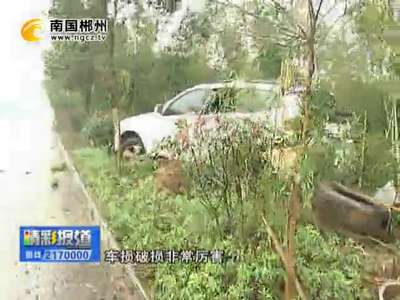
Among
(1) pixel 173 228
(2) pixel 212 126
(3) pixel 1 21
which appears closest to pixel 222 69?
(2) pixel 212 126

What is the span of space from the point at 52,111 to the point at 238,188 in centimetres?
48

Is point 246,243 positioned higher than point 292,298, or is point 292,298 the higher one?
point 246,243

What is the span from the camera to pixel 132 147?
179 centimetres

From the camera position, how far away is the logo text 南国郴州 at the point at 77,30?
1.73 meters

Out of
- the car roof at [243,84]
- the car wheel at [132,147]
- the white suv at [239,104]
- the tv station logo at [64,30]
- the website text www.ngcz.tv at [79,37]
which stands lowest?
the car wheel at [132,147]

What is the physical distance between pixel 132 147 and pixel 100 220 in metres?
0.19

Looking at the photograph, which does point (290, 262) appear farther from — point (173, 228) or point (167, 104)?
point (167, 104)

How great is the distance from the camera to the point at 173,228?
5.81ft

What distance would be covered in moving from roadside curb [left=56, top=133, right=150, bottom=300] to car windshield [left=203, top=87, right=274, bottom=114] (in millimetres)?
348

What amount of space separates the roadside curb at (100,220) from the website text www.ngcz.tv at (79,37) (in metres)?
0.23

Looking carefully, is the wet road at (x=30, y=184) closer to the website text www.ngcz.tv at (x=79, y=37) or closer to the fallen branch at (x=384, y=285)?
the website text www.ngcz.tv at (x=79, y=37)

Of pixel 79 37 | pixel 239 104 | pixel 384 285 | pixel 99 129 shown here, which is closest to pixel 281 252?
pixel 384 285

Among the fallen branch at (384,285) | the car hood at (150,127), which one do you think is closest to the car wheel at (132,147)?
the car hood at (150,127)

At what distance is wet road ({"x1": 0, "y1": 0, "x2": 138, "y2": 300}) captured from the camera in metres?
1.75
